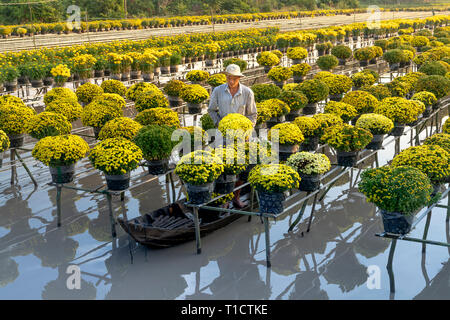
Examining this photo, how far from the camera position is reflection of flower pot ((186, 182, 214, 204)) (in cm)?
671

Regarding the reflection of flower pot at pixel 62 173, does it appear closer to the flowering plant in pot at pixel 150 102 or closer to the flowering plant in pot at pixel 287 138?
the flowering plant in pot at pixel 287 138

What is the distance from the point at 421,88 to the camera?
1213cm

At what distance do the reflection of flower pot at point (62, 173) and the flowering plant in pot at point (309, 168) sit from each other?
3175mm

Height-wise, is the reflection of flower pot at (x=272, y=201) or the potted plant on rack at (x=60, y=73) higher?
the potted plant on rack at (x=60, y=73)

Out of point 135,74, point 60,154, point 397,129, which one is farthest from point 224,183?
point 135,74

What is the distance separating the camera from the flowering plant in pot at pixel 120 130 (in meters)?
8.65

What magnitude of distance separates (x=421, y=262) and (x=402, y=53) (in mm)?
13529

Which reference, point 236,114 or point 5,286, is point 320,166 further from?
point 5,286

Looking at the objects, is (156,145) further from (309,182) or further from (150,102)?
(150,102)

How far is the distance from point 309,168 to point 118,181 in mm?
2598

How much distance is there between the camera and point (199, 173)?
661 cm

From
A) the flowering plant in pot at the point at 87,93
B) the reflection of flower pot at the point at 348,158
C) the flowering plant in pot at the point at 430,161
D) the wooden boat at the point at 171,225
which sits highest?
the flowering plant in pot at the point at 87,93

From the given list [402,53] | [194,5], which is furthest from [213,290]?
[194,5]

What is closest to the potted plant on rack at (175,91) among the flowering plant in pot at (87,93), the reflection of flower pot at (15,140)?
the flowering plant in pot at (87,93)
